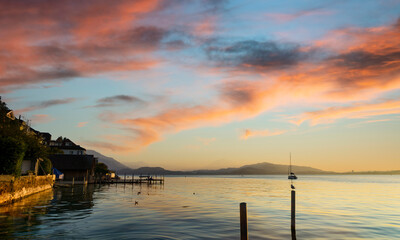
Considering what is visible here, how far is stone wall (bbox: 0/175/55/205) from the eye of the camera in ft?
114

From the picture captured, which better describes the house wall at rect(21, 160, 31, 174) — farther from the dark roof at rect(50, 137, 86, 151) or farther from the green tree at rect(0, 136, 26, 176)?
the dark roof at rect(50, 137, 86, 151)

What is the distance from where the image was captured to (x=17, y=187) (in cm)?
3959

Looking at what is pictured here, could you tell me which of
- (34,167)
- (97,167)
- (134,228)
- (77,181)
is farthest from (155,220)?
(97,167)

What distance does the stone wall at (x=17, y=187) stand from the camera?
34638 mm

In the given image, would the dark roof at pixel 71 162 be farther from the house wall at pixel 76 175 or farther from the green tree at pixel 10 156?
the green tree at pixel 10 156

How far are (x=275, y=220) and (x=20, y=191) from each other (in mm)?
33084

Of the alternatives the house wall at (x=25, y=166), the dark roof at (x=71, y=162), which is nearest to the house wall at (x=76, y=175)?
the dark roof at (x=71, y=162)

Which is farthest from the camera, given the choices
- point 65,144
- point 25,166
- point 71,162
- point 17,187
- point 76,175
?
point 65,144

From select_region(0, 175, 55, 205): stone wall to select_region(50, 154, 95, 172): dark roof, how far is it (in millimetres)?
35949

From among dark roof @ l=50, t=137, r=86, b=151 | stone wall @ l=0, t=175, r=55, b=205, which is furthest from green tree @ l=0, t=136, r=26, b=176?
dark roof @ l=50, t=137, r=86, b=151

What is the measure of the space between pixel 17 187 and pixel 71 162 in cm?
5599

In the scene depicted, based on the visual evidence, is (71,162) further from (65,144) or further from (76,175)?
(65,144)

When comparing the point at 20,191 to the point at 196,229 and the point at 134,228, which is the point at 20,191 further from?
the point at 196,229

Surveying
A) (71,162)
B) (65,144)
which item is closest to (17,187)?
(71,162)
